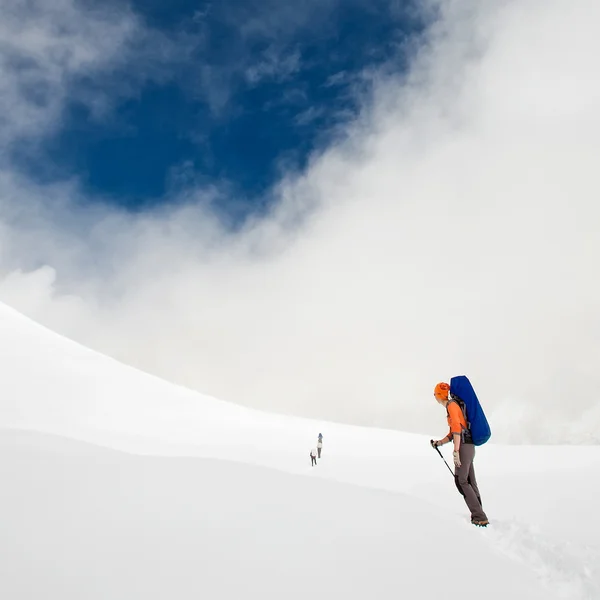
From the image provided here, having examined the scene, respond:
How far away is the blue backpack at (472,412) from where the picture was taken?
686cm

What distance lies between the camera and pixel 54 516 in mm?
4051

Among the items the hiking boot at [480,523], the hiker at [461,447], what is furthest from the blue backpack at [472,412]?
the hiking boot at [480,523]

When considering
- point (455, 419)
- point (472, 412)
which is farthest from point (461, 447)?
point (472, 412)

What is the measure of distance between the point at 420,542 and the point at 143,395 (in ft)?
111

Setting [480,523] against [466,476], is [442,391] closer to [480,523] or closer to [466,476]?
[466,476]

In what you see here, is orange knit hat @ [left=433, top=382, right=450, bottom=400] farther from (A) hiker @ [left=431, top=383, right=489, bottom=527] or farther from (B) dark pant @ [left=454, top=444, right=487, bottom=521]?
(B) dark pant @ [left=454, top=444, right=487, bottom=521]

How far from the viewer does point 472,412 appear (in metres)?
6.92

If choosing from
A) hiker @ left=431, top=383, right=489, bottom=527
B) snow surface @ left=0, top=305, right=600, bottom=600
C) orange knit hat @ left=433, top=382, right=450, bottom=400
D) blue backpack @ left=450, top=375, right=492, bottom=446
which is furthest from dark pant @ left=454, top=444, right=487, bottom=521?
orange knit hat @ left=433, top=382, right=450, bottom=400

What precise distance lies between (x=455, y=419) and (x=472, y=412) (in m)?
0.31

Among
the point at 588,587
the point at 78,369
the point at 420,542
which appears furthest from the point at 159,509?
the point at 78,369

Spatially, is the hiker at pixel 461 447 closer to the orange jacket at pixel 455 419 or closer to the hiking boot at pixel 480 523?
the orange jacket at pixel 455 419

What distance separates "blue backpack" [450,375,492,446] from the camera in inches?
270

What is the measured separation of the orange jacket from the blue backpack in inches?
4.5

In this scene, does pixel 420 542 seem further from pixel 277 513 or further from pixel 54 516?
pixel 54 516
